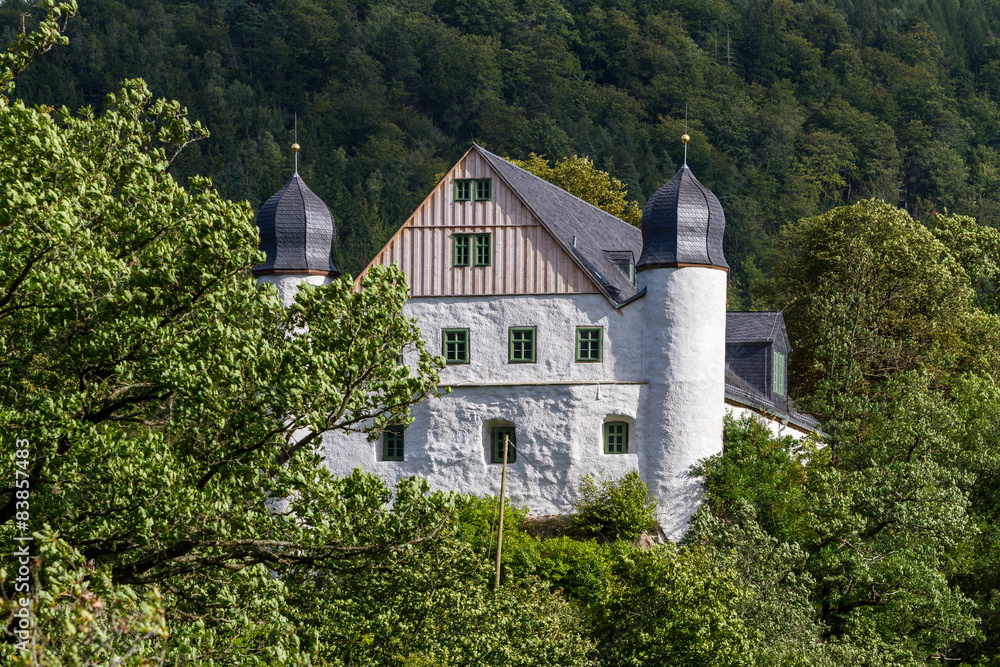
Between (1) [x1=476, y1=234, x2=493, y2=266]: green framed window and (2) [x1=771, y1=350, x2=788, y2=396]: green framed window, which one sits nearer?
(1) [x1=476, y1=234, x2=493, y2=266]: green framed window

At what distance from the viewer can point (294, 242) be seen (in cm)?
3788

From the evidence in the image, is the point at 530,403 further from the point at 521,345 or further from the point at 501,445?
the point at 521,345

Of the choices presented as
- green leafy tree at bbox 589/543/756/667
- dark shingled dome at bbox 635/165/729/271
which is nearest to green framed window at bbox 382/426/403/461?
dark shingled dome at bbox 635/165/729/271

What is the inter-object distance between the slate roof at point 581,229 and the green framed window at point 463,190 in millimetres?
850

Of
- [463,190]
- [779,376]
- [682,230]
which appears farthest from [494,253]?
[779,376]

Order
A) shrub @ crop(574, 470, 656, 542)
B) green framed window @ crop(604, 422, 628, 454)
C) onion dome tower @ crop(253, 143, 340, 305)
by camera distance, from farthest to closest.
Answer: onion dome tower @ crop(253, 143, 340, 305)
green framed window @ crop(604, 422, 628, 454)
shrub @ crop(574, 470, 656, 542)

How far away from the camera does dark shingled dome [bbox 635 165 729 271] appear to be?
36.2 meters

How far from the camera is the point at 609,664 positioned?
997 inches

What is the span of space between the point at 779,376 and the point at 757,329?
5.38 feet

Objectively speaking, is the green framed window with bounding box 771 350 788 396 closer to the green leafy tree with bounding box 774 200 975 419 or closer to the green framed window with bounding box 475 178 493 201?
the green leafy tree with bounding box 774 200 975 419

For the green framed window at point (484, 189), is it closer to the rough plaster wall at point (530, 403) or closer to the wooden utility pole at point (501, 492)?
the rough plaster wall at point (530, 403)

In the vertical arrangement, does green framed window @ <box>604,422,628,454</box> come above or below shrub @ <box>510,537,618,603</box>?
above

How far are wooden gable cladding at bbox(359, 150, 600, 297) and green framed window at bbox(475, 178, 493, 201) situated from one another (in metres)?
0.10

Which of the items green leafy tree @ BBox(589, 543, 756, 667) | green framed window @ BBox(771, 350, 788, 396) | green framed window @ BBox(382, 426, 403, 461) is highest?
green framed window @ BBox(771, 350, 788, 396)
